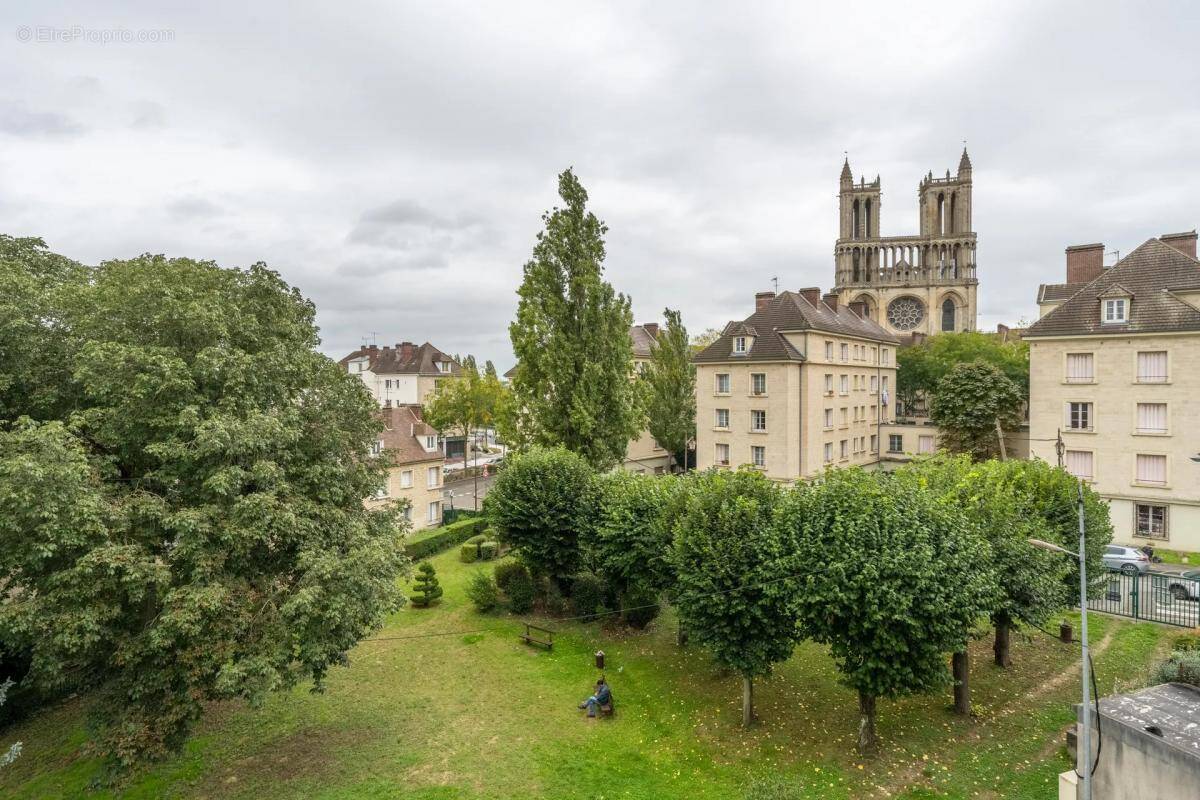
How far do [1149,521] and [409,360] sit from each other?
83.6 m

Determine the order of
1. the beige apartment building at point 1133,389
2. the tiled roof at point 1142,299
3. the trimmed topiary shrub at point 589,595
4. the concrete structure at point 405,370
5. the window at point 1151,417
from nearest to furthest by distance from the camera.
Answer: the trimmed topiary shrub at point 589,595, the beige apartment building at point 1133,389, the tiled roof at point 1142,299, the window at point 1151,417, the concrete structure at point 405,370

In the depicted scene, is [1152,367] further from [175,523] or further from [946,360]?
[175,523]

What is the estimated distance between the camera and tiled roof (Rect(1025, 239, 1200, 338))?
3431 centimetres

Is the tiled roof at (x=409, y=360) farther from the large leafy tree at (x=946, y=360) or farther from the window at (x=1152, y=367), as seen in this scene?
the window at (x=1152, y=367)

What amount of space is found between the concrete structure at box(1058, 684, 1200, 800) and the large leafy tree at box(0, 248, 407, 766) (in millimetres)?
16098

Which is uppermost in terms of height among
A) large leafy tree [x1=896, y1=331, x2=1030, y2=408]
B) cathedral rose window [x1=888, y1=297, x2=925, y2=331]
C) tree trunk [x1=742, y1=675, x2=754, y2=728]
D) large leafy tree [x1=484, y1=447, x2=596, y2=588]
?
cathedral rose window [x1=888, y1=297, x2=925, y2=331]

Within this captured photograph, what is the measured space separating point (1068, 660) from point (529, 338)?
1026 inches

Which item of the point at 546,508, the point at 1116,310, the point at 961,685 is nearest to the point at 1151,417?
the point at 1116,310

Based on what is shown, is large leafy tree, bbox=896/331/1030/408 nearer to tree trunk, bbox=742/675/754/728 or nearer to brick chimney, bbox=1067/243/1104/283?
brick chimney, bbox=1067/243/1104/283

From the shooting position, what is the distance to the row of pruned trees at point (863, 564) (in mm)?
15586

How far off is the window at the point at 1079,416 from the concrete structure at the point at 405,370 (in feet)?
234

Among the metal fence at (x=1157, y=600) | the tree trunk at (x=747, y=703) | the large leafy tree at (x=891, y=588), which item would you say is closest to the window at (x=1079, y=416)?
the metal fence at (x=1157, y=600)

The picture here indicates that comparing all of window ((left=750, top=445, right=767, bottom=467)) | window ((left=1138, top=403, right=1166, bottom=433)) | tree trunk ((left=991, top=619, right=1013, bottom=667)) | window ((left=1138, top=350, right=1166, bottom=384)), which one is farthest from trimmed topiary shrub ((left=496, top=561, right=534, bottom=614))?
window ((left=1138, top=350, right=1166, bottom=384))

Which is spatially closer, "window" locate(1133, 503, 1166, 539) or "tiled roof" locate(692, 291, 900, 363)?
"window" locate(1133, 503, 1166, 539)
